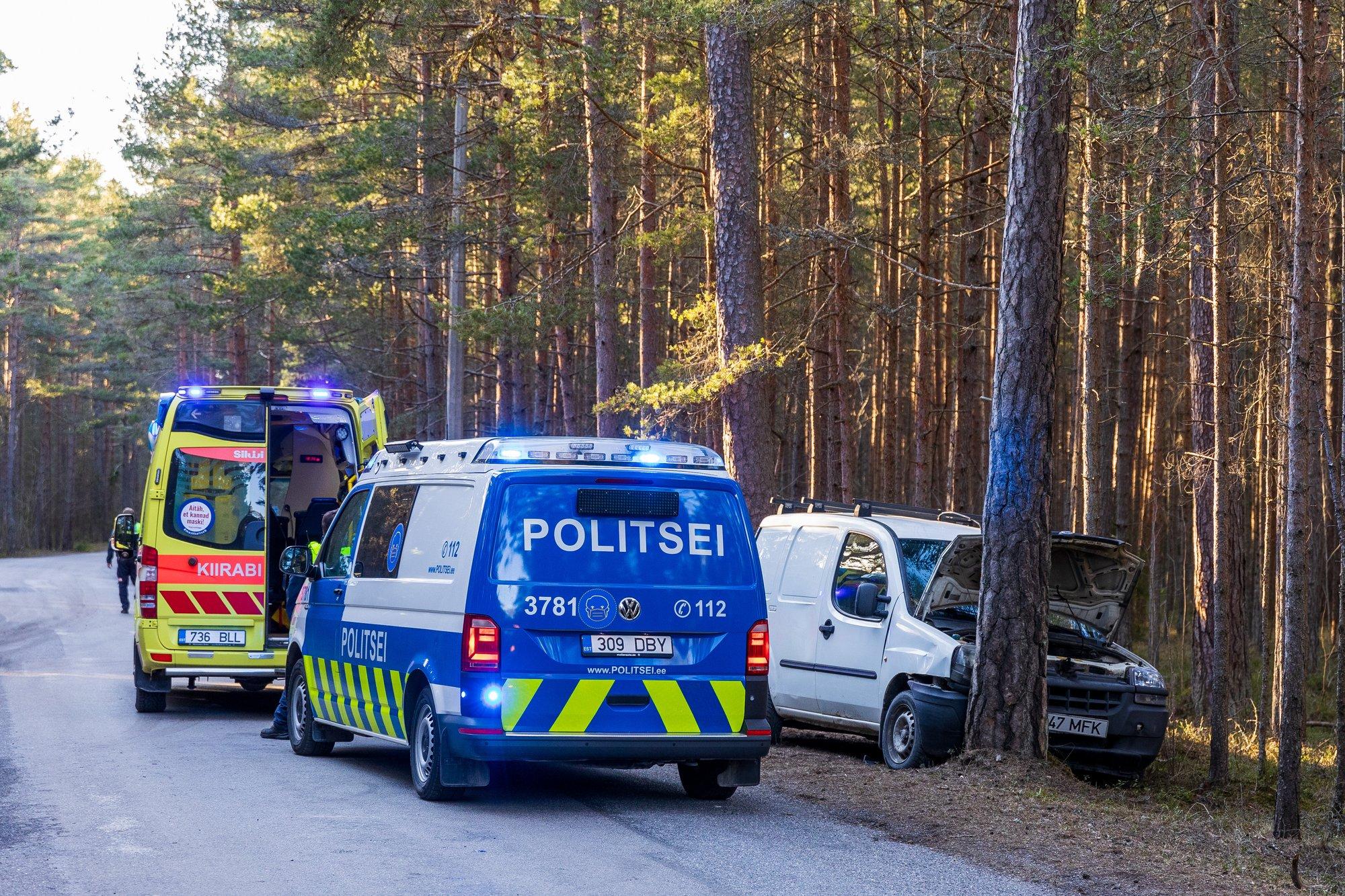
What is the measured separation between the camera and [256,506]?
1395 centimetres

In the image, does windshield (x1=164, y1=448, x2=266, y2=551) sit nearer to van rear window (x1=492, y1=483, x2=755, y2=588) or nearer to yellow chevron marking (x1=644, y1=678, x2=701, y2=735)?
van rear window (x1=492, y1=483, x2=755, y2=588)

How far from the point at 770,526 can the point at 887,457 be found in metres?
17.2

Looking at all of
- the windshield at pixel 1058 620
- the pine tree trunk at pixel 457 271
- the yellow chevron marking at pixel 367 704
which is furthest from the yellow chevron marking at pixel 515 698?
the pine tree trunk at pixel 457 271

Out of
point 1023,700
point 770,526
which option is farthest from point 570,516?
point 770,526

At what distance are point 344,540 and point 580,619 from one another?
314 cm

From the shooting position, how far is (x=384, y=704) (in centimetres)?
961

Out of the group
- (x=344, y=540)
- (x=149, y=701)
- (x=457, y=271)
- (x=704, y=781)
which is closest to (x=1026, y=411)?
(x=704, y=781)

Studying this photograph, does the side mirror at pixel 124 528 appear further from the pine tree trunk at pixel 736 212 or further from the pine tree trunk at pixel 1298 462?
the pine tree trunk at pixel 1298 462

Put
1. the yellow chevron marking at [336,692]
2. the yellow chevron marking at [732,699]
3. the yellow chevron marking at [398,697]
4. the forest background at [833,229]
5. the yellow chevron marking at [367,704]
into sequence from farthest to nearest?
1. the forest background at [833,229]
2. the yellow chevron marking at [336,692]
3. the yellow chevron marking at [367,704]
4. the yellow chevron marking at [398,697]
5. the yellow chevron marking at [732,699]

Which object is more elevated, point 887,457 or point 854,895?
point 887,457

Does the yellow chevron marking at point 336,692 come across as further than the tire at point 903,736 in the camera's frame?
No

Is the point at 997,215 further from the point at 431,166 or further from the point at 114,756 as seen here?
the point at 114,756

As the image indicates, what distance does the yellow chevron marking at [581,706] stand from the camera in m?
8.47

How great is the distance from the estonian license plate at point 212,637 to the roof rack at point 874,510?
207 inches
